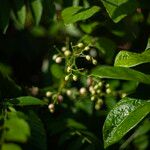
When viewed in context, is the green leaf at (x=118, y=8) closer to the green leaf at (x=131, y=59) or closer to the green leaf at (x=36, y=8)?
the green leaf at (x=131, y=59)

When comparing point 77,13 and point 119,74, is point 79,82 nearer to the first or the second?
point 77,13

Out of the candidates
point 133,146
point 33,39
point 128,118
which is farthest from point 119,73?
point 33,39

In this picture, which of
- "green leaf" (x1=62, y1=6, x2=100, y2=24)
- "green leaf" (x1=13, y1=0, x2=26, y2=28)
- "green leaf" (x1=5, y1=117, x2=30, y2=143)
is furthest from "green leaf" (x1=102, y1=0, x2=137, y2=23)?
"green leaf" (x1=5, y1=117, x2=30, y2=143)

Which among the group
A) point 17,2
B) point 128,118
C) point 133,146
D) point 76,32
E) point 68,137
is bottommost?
point 133,146

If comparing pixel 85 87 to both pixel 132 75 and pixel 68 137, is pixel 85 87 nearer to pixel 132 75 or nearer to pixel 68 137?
pixel 68 137

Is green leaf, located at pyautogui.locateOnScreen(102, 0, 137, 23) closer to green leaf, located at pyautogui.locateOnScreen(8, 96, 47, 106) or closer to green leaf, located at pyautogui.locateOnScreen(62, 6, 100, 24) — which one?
green leaf, located at pyautogui.locateOnScreen(62, 6, 100, 24)

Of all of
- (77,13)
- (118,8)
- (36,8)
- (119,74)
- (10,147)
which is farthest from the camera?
(36,8)

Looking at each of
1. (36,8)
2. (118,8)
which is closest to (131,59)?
(118,8)
